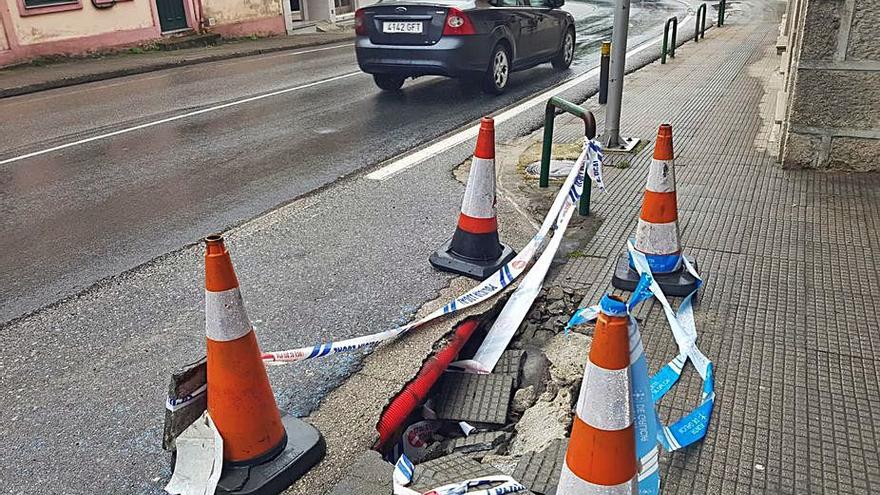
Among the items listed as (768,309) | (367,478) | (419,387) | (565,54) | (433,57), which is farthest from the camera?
(565,54)

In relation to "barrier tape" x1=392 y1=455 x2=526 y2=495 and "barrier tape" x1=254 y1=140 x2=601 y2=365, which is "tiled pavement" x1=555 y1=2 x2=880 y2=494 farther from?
"barrier tape" x1=392 y1=455 x2=526 y2=495

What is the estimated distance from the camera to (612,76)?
6832mm

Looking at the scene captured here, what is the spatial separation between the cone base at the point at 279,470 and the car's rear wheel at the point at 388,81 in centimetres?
857

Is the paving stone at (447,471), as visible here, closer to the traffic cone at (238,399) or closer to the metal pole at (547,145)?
the traffic cone at (238,399)

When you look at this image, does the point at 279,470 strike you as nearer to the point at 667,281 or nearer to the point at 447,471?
the point at 447,471

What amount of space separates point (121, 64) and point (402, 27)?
25.0 feet

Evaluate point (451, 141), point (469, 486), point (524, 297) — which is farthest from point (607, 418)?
point (451, 141)

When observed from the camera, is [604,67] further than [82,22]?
No

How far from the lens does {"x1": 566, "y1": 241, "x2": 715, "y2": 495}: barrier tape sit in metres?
2.23

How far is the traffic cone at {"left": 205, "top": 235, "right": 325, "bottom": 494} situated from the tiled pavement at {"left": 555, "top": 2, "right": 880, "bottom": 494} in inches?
55.3

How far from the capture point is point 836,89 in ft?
18.7

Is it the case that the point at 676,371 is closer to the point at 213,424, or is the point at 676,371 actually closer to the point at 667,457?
the point at 667,457

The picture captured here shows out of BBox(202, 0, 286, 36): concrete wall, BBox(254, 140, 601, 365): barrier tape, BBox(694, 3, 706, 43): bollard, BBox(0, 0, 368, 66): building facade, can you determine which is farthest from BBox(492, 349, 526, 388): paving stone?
BBox(202, 0, 286, 36): concrete wall

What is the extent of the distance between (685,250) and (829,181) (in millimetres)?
2081
